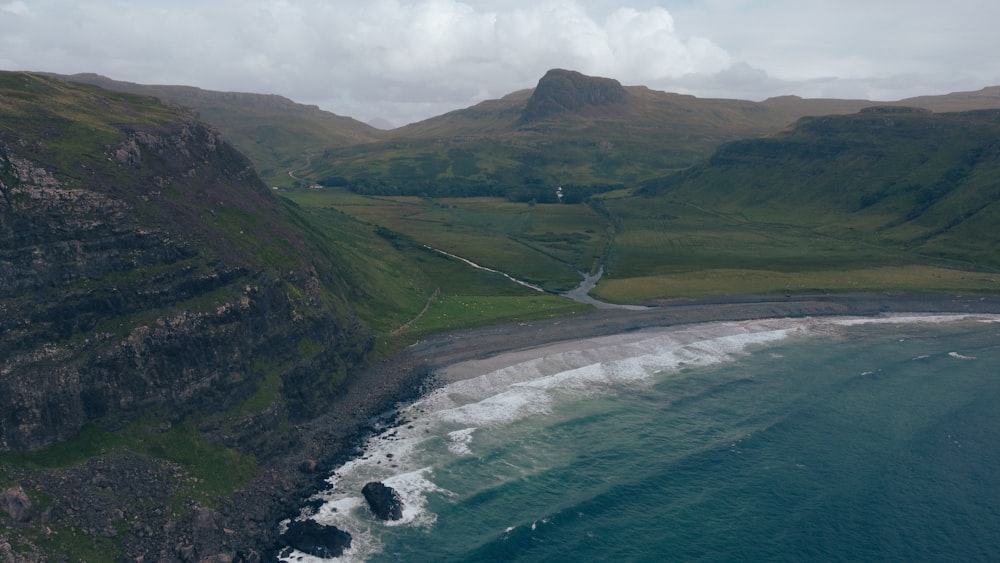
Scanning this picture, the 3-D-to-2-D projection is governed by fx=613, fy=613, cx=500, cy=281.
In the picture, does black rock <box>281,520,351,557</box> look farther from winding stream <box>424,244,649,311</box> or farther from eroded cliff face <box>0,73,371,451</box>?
winding stream <box>424,244,649,311</box>

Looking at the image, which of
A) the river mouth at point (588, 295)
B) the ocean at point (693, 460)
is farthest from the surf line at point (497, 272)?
the ocean at point (693, 460)

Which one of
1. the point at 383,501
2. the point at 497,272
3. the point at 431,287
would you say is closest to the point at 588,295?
the point at 497,272

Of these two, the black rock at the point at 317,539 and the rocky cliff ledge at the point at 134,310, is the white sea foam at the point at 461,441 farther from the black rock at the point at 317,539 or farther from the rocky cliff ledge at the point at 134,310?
the rocky cliff ledge at the point at 134,310

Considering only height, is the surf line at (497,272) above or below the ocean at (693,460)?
above

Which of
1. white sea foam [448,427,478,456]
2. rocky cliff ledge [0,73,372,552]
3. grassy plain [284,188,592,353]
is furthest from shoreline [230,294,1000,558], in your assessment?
white sea foam [448,427,478,456]

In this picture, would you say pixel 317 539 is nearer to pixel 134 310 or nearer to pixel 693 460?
pixel 134 310

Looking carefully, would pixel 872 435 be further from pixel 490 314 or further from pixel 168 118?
pixel 168 118

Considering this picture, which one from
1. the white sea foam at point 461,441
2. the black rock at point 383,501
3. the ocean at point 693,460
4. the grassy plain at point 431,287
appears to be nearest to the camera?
the ocean at point 693,460
